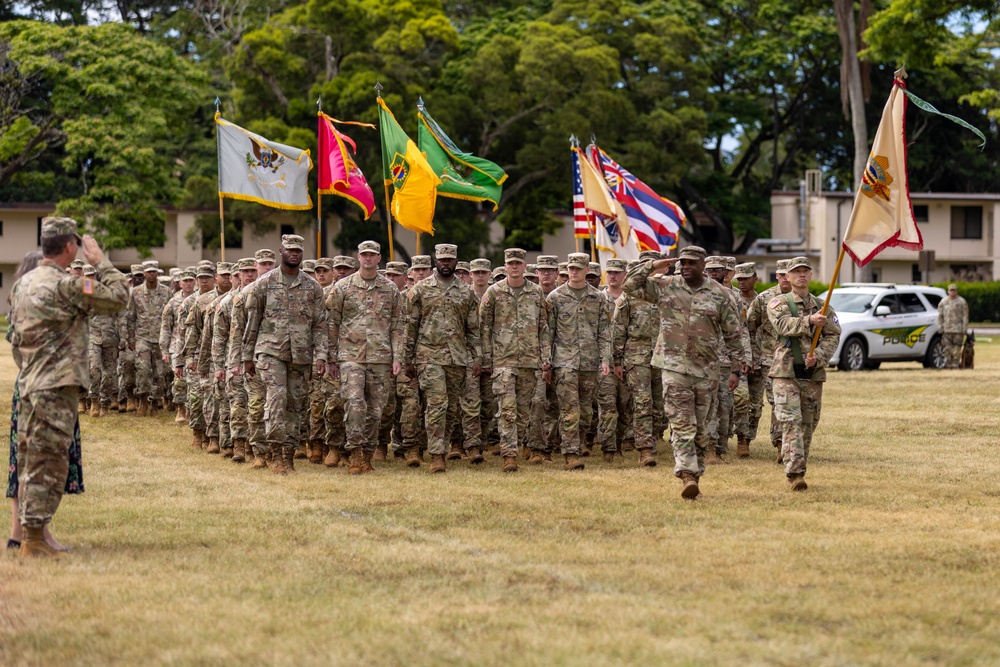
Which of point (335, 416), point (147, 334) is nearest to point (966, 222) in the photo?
point (147, 334)

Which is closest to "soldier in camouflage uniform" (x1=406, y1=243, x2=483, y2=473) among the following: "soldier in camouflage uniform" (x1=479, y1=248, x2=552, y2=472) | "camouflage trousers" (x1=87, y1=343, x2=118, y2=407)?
"soldier in camouflage uniform" (x1=479, y1=248, x2=552, y2=472)

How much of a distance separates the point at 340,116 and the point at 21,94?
32.9 ft

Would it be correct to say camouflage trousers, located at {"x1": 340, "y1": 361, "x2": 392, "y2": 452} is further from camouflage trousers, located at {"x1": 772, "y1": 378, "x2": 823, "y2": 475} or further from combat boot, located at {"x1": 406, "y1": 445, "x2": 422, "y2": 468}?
camouflage trousers, located at {"x1": 772, "y1": 378, "x2": 823, "y2": 475}

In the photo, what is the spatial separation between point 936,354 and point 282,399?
20499 millimetres

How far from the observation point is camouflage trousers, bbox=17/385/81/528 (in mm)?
8688

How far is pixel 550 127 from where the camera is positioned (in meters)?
47.6

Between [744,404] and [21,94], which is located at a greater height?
[21,94]

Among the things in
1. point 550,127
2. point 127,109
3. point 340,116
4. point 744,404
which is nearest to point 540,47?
point 550,127

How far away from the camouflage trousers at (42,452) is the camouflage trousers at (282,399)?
433 cm

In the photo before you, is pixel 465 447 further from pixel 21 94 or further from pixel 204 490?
pixel 21 94

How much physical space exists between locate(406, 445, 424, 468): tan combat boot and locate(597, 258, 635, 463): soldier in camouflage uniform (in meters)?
1.93

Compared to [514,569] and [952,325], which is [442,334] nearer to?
[514,569]

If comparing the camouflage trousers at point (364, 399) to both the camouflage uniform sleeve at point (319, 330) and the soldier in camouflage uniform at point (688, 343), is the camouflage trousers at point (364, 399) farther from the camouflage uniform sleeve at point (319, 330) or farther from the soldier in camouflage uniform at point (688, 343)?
the soldier in camouflage uniform at point (688, 343)

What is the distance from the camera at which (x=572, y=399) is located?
1390 centimetres
